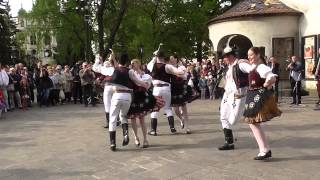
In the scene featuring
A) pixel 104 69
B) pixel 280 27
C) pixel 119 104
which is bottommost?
pixel 119 104

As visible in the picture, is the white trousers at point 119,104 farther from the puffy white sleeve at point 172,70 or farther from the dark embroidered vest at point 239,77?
the dark embroidered vest at point 239,77

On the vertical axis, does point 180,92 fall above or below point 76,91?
above

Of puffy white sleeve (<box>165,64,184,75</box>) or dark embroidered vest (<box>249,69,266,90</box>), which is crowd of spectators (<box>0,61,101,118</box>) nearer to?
puffy white sleeve (<box>165,64,184,75</box>)

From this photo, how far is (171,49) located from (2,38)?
55.5ft

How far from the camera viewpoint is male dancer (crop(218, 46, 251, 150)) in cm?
857

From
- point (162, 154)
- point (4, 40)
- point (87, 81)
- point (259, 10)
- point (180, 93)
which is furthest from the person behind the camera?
point (4, 40)

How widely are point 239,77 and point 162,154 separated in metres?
Answer: 1.85

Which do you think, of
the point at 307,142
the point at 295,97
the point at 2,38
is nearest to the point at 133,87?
the point at 307,142

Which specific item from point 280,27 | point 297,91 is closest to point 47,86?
point 297,91

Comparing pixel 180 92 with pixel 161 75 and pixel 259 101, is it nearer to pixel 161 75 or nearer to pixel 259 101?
pixel 161 75

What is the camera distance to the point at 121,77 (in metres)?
9.12

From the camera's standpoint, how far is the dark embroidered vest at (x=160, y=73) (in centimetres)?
1054

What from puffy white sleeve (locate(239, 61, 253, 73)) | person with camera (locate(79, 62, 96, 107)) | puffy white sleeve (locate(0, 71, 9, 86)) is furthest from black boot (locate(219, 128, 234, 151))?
person with camera (locate(79, 62, 96, 107))

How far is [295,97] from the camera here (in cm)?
1705
